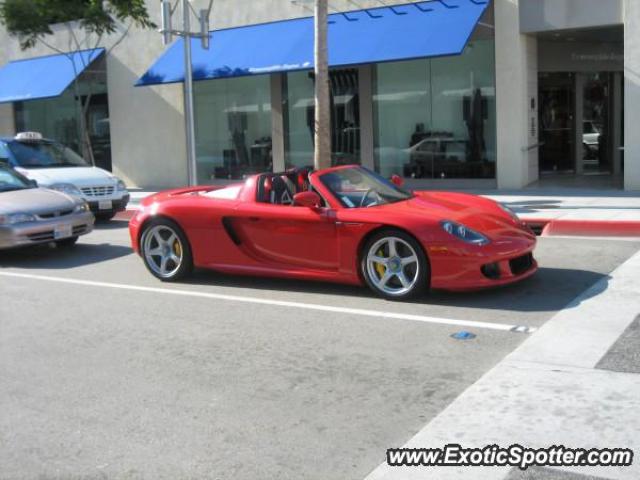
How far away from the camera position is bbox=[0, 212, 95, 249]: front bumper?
402 inches

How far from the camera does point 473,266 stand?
700 cm

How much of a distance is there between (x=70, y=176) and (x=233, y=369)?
9653mm

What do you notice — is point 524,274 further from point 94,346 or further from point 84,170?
point 84,170

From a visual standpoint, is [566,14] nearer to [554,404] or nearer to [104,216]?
[104,216]

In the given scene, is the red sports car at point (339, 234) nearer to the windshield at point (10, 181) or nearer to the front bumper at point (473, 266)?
the front bumper at point (473, 266)

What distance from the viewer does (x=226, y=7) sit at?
20.2m

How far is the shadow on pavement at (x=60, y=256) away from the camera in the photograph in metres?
10.4

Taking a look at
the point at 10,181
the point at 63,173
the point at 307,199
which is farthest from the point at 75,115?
the point at 307,199

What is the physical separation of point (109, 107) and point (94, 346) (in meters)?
18.0

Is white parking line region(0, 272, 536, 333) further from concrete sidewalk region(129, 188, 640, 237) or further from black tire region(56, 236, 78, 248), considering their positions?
concrete sidewalk region(129, 188, 640, 237)

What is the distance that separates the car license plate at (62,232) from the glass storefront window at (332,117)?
30.7 feet

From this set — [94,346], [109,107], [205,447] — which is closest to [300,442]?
[205,447]

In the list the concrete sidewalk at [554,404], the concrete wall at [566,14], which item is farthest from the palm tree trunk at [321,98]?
the concrete sidewalk at [554,404]

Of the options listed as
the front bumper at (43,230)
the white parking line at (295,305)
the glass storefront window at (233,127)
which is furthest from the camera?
the glass storefront window at (233,127)
